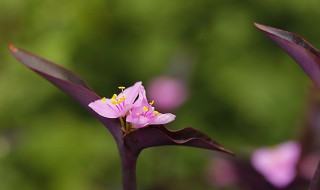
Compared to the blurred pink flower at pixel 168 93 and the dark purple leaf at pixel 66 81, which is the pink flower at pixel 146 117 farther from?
the blurred pink flower at pixel 168 93

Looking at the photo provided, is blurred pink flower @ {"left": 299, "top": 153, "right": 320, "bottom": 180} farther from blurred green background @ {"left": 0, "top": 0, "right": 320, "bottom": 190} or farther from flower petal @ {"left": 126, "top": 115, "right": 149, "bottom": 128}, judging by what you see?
blurred green background @ {"left": 0, "top": 0, "right": 320, "bottom": 190}

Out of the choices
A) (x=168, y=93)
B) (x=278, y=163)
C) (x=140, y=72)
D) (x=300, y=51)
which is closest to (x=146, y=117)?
(x=300, y=51)

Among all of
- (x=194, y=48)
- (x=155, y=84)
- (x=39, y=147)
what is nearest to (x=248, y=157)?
(x=155, y=84)

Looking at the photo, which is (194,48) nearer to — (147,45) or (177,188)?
(147,45)

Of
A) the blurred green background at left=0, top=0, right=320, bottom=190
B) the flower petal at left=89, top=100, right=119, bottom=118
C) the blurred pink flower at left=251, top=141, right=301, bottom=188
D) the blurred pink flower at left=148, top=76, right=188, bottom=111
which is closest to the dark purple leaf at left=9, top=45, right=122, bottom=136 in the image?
the flower petal at left=89, top=100, right=119, bottom=118

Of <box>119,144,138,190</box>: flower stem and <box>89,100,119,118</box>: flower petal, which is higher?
<box>89,100,119,118</box>: flower petal
